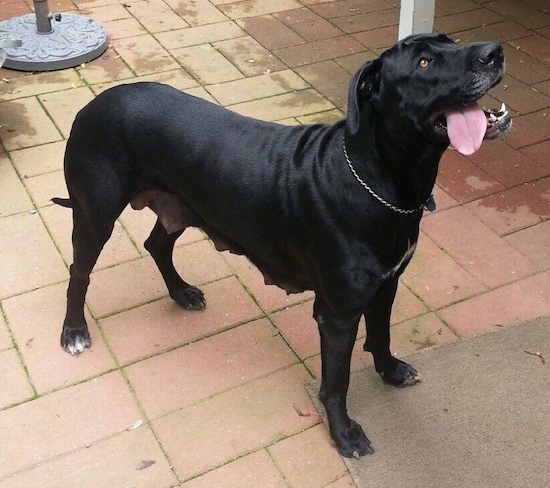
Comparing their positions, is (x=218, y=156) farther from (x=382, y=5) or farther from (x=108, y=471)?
(x=382, y=5)

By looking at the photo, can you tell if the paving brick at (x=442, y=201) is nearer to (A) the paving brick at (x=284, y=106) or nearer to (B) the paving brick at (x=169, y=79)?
(A) the paving brick at (x=284, y=106)

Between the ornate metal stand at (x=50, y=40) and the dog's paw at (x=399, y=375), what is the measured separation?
11.7ft

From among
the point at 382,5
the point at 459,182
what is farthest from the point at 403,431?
the point at 382,5

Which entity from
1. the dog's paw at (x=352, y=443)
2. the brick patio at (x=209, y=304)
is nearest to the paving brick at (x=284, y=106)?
the brick patio at (x=209, y=304)

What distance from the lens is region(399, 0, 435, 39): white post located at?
→ 4.38 meters

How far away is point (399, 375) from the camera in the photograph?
3.01m

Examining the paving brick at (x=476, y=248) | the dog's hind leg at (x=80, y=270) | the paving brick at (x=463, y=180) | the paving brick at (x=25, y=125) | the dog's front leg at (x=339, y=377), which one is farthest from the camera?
the paving brick at (x=25, y=125)

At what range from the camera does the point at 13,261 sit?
11.9 feet

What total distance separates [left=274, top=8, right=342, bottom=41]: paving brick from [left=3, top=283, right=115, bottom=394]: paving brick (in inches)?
133

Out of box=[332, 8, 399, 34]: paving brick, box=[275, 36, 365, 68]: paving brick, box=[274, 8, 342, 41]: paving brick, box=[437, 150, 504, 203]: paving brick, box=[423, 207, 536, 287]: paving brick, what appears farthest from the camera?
box=[332, 8, 399, 34]: paving brick

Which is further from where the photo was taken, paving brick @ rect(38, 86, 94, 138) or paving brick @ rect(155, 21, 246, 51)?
paving brick @ rect(155, 21, 246, 51)

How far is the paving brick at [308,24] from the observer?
593 centimetres

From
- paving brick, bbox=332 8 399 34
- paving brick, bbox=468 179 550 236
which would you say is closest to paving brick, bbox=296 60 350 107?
paving brick, bbox=332 8 399 34

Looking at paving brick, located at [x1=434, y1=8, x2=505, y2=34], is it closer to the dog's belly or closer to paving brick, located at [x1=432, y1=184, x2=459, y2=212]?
paving brick, located at [x1=432, y1=184, x2=459, y2=212]
